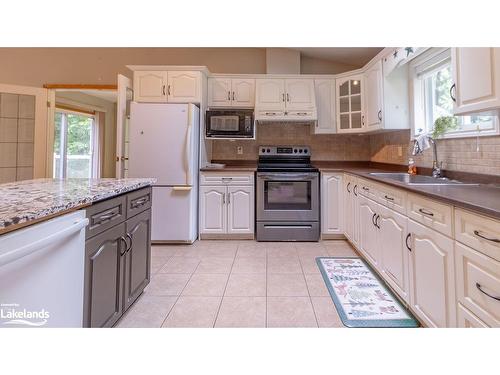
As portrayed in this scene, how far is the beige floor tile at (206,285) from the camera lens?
2.03 meters

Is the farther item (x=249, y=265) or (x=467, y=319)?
(x=249, y=265)

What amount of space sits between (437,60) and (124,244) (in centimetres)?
304

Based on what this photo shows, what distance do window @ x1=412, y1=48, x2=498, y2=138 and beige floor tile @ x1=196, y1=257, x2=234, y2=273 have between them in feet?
7.33

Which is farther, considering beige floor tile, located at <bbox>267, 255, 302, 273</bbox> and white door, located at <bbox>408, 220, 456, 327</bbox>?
beige floor tile, located at <bbox>267, 255, 302, 273</bbox>

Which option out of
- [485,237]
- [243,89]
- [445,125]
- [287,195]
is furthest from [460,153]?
[243,89]

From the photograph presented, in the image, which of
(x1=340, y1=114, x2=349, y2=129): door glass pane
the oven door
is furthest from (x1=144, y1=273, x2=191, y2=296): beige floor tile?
(x1=340, y1=114, x2=349, y2=129): door glass pane

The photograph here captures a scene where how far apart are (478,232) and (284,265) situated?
5.72 ft

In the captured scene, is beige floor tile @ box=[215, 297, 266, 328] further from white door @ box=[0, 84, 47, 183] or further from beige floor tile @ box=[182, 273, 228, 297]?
white door @ box=[0, 84, 47, 183]

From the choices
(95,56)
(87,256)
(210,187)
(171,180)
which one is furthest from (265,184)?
(95,56)

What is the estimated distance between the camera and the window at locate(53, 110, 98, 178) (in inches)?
189

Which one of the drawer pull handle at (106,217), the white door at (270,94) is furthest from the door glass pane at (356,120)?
the drawer pull handle at (106,217)

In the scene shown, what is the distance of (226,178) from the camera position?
3.28 meters

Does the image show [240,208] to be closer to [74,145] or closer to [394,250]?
[394,250]

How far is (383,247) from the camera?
6.64ft
